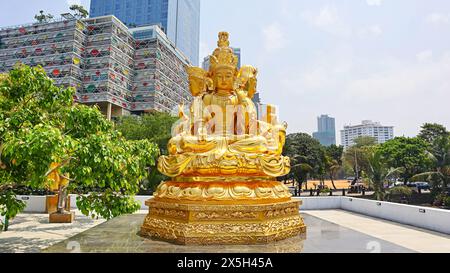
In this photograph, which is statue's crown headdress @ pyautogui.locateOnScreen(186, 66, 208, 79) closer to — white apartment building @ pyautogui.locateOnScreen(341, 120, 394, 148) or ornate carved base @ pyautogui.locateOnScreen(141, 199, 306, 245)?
ornate carved base @ pyautogui.locateOnScreen(141, 199, 306, 245)

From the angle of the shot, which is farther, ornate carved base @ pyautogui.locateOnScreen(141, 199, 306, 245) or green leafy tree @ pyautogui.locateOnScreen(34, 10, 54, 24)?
green leafy tree @ pyautogui.locateOnScreen(34, 10, 54, 24)

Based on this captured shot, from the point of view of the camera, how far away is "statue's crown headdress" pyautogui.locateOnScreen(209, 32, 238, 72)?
224 inches

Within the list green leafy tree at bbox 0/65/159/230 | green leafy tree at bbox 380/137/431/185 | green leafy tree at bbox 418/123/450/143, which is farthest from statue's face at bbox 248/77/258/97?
green leafy tree at bbox 418/123/450/143

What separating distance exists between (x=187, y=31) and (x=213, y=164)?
69.1 meters

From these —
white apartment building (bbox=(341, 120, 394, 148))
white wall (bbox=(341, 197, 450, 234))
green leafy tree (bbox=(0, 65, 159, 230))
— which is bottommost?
white wall (bbox=(341, 197, 450, 234))

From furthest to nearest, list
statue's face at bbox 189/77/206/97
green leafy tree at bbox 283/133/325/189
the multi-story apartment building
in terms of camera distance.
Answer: the multi-story apartment building
green leafy tree at bbox 283/133/325/189
statue's face at bbox 189/77/206/97

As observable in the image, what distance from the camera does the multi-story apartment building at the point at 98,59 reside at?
3819cm

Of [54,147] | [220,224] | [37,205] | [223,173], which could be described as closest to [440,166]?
[223,173]

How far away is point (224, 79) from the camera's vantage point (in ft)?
18.8

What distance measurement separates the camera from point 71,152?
180 inches

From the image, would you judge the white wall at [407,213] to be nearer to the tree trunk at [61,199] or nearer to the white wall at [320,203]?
the white wall at [320,203]

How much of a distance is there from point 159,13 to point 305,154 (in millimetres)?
44214
